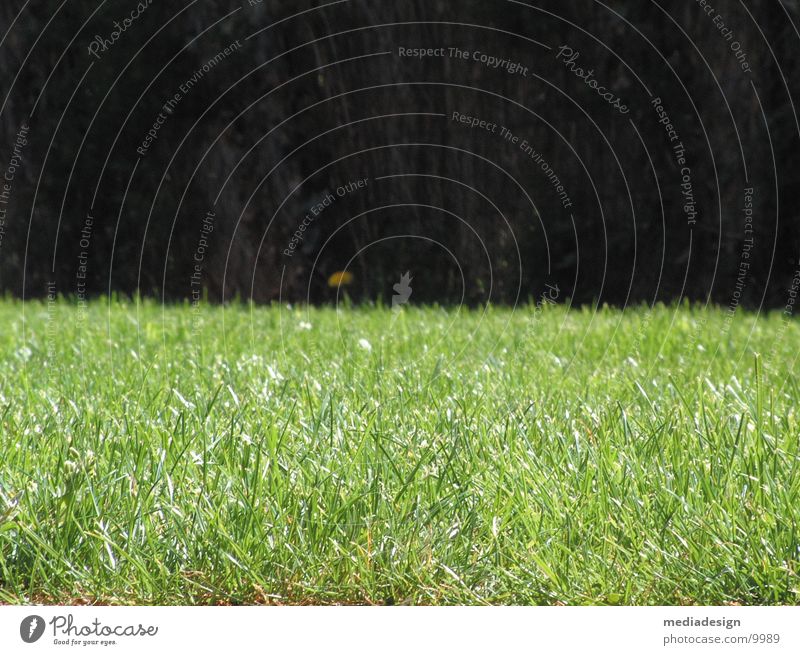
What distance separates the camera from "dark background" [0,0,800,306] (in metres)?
6.96

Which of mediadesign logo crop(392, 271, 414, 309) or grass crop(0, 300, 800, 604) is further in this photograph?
mediadesign logo crop(392, 271, 414, 309)

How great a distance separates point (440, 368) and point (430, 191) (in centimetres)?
359

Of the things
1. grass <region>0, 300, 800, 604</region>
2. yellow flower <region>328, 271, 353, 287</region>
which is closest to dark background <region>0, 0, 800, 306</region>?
yellow flower <region>328, 271, 353, 287</region>

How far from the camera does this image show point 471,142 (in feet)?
23.1
